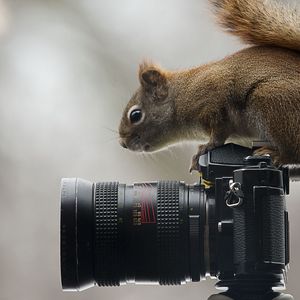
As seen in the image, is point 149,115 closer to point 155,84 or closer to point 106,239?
point 155,84

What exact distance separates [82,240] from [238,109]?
410 mm

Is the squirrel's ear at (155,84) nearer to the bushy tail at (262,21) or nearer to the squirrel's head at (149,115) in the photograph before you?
the squirrel's head at (149,115)

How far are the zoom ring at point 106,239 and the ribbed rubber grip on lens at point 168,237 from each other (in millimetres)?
74

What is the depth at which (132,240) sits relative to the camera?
2.01 m

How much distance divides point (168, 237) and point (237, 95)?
1.13ft

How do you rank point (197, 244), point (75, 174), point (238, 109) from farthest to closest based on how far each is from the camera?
point (75, 174), point (238, 109), point (197, 244)

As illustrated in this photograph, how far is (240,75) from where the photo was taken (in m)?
2.21

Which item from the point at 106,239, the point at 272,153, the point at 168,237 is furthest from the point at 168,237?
the point at 272,153

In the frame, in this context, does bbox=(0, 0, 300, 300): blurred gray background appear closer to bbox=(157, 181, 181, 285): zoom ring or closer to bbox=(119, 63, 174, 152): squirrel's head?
bbox=(119, 63, 174, 152): squirrel's head

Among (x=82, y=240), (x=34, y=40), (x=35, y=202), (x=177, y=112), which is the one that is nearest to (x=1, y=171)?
(x=35, y=202)

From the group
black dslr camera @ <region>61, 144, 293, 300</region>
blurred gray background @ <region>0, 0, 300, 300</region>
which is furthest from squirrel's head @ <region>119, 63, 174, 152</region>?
blurred gray background @ <region>0, 0, 300, 300</region>

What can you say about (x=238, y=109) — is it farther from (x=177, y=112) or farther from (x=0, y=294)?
(x=0, y=294)

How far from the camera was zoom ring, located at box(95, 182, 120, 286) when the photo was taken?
2.01 meters

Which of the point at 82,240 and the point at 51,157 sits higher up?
the point at 51,157
